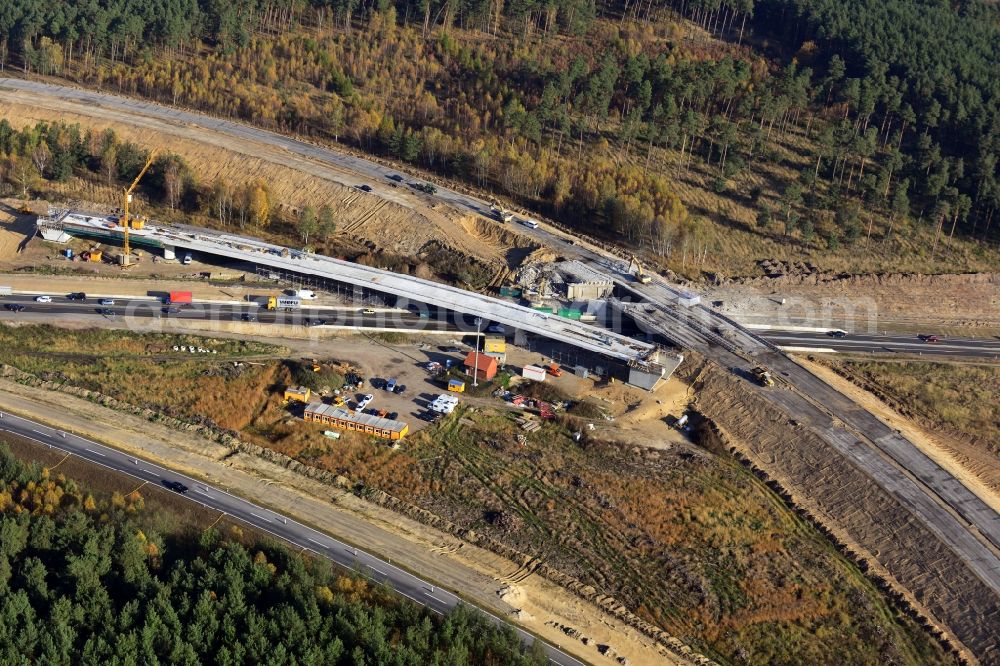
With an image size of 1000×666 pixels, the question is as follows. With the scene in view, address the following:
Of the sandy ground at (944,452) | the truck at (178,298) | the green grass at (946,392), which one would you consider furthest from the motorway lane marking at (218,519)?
the green grass at (946,392)

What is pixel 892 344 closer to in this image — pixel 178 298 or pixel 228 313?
pixel 228 313

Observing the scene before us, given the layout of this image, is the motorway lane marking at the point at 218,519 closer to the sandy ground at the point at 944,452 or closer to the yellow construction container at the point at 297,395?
the yellow construction container at the point at 297,395

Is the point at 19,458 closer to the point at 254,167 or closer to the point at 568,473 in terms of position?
the point at 568,473

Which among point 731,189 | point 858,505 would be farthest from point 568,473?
point 731,189

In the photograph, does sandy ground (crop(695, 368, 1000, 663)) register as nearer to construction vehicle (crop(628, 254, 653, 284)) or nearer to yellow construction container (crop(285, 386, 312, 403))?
construction vehicle (crop(628, 254, 653, 284))

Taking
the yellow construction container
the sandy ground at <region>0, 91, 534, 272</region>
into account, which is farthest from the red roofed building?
the sandy ground at <region>0, 91, 534, 272</region>
